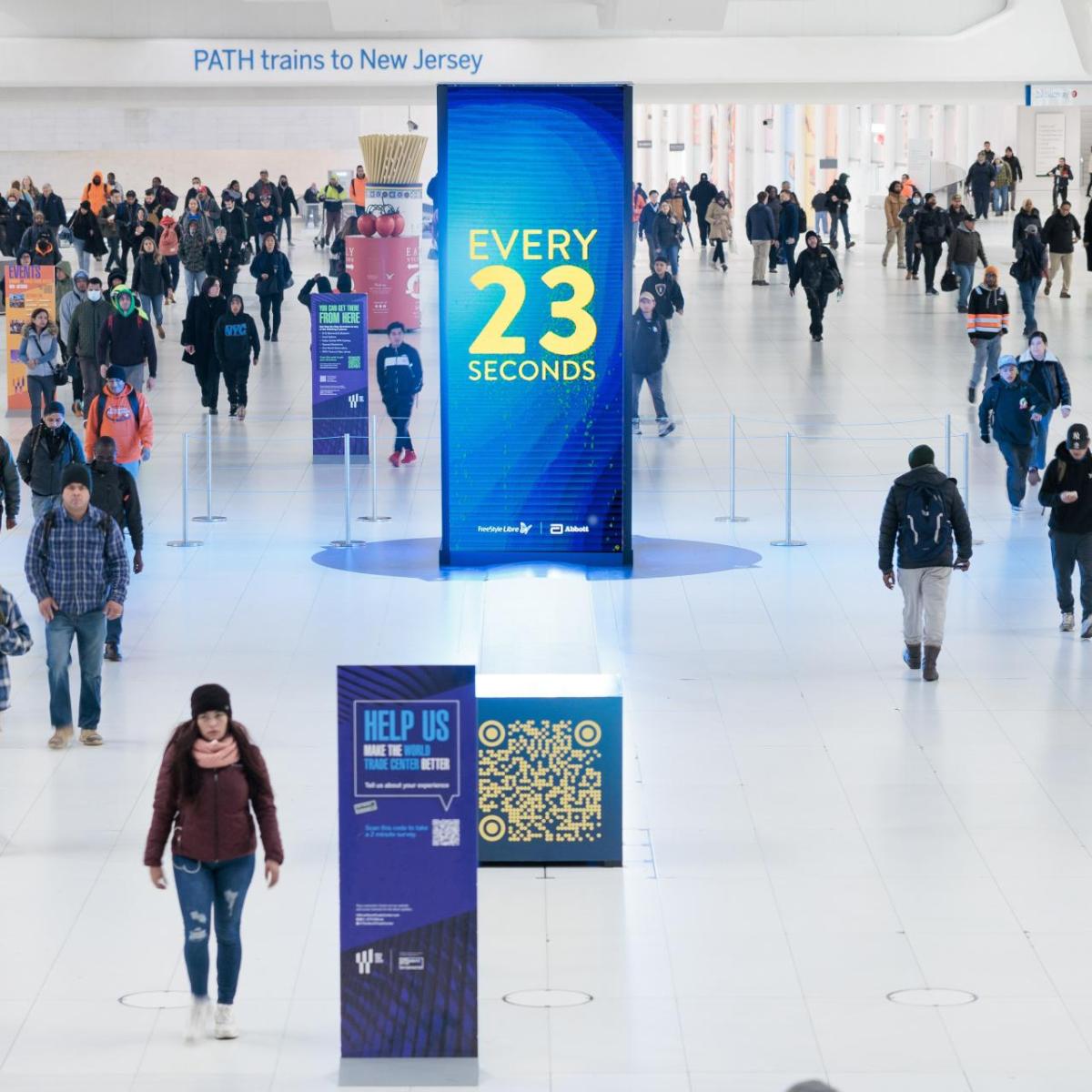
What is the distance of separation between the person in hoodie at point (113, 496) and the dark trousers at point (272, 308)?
16743 mm

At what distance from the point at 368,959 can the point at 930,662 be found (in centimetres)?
619

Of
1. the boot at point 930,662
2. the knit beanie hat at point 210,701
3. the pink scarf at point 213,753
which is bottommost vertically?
the boot at point 930,662

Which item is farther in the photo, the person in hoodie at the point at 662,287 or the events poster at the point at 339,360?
the person in hoodie at the point at 662,287

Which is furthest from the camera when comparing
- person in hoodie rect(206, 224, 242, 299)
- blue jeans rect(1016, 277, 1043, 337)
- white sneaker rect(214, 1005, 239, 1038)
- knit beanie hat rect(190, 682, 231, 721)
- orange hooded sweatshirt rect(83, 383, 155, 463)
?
person in hoodie rect(206, 224, 242, 299)

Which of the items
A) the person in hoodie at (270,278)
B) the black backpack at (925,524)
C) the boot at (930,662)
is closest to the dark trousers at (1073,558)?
the black backpack at (925,524)

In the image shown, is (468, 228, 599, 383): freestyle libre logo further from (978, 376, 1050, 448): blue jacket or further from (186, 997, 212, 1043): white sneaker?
(186, 997, 212, 1043): white sneaker

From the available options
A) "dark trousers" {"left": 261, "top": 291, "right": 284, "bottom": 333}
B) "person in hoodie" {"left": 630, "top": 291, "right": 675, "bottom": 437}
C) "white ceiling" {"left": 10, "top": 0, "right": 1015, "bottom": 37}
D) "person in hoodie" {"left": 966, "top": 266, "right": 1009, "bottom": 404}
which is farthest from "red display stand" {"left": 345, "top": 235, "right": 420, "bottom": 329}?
"white ceiling" {"left": 10, "top": 0, "right": 1015, "bottom": 37}

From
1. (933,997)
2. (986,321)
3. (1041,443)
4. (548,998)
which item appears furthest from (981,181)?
(548,998)

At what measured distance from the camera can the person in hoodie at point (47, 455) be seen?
13969mm

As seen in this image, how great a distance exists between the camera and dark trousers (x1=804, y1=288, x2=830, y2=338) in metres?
28.5

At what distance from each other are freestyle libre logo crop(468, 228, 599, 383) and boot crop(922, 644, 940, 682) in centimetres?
378

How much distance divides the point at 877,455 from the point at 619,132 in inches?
267

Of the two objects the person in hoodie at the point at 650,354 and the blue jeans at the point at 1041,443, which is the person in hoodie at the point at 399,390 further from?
the blue jeans at the point at 1041,443

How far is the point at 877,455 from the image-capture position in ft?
69.7
